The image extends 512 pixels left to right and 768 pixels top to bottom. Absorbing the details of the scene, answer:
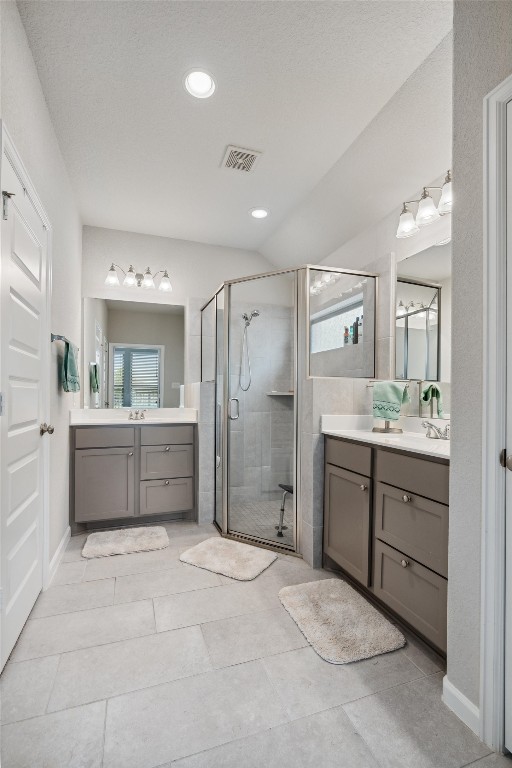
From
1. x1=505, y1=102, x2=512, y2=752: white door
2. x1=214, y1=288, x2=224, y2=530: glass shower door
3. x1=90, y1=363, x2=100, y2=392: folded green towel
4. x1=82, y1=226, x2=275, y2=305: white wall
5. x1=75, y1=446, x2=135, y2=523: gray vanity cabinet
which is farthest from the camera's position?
x1=82, y1=226, x2=275, y2=305: white wall

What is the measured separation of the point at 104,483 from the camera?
9.61 feet

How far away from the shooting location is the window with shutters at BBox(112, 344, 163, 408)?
3441mm

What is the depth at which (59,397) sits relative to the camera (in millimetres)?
2486

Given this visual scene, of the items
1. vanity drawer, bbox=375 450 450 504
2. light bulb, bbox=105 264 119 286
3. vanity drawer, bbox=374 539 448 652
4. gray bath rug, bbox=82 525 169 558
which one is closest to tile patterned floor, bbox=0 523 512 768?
vanity drawer, bbox=374 539 448 652

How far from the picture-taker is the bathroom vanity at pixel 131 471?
2877 millimetres

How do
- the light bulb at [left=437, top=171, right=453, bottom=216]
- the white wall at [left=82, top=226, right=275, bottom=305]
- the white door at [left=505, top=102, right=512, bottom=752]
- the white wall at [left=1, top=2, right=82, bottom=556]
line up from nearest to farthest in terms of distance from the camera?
the white door at [left=505, top=102, right=512, bottom=752], the white wall at [left=1, top=2, right=82, bottom=556], the light bulb at [left=437, top=171, right=453, bottom=216], the white wall at [left=82, top=226, right=275, bottom=305]

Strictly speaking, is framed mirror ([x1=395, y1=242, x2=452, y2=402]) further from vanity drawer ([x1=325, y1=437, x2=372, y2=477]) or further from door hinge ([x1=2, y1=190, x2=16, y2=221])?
door hinge ([x1=2, y1=190, x2=16, y2=221])

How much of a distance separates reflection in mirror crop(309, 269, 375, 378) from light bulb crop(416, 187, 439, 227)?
1.95ft

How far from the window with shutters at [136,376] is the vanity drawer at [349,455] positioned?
1871mm

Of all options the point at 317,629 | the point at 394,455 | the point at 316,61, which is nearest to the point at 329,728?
the point at 317,629

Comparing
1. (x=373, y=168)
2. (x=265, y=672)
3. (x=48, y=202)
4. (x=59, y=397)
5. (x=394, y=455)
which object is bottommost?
(x=265, y=672)

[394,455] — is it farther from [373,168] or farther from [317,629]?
[373,168]

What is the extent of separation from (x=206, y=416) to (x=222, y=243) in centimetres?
182

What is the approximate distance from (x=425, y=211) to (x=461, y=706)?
7.54ft
